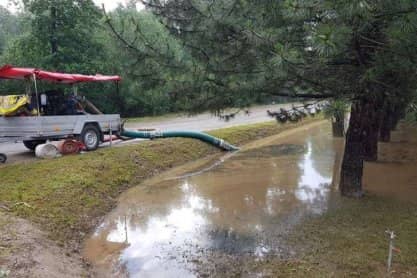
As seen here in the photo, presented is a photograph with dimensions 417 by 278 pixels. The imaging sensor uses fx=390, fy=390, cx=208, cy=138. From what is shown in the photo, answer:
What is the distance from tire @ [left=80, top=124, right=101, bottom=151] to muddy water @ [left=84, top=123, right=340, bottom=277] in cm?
200

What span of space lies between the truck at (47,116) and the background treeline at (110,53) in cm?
135

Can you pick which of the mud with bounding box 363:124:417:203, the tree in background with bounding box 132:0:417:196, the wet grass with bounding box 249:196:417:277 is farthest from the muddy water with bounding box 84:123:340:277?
the tree in background with bounding box 132:0:417:196

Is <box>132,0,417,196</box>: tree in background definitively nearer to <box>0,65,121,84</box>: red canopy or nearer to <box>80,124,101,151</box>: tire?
<box>0,65,121,84</box>: red canopy

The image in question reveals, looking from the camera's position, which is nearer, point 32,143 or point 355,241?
point 355,241

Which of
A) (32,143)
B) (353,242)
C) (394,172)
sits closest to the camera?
(353,242)

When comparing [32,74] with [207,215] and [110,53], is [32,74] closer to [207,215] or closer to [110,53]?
[110,53]

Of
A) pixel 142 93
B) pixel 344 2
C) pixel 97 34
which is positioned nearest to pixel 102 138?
pixel 142 93

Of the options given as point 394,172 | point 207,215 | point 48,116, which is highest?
point 48,116

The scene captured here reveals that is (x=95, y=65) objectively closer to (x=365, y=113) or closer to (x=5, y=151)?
(x=5, y=151)

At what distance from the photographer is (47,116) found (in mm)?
9133

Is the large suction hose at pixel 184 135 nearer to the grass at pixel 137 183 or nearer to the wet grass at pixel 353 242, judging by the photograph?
the grass at pixel 137 183

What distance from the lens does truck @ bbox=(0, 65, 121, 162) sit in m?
8.79

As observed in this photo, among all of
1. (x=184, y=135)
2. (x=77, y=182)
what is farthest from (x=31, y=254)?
(x=184, y=135)

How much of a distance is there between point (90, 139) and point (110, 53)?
11.2 feet
